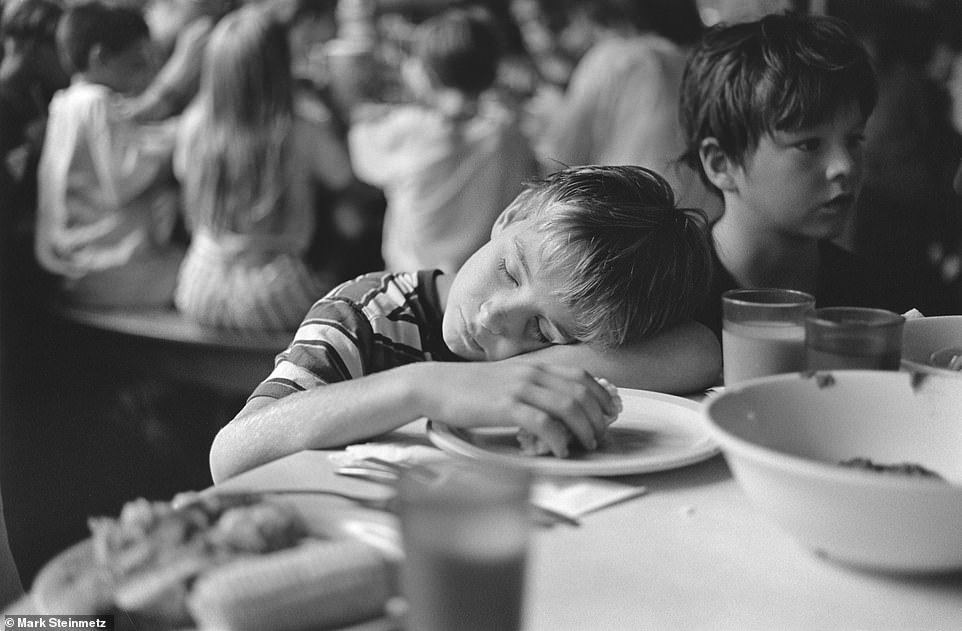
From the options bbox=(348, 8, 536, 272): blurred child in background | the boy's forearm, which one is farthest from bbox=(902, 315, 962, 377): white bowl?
bbox=(348, 8, 536, 272): blurred child in background

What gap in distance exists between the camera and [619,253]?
4.13 feet

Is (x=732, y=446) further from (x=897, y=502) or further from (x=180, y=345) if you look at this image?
(x=180, y=345)

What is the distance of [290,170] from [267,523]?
9.11 ft

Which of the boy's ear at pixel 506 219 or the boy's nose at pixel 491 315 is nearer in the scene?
the boy's nose at pixel 491 315

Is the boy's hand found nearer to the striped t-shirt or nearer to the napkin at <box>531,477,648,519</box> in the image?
the napkin at <box>531,477,648,519</box>

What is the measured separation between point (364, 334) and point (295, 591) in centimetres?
73

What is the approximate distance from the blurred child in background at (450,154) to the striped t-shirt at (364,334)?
1919mm

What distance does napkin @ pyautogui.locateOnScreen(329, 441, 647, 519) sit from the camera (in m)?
0.89

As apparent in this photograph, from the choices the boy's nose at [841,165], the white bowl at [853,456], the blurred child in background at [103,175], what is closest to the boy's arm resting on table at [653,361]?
the white bowl at [853,456]

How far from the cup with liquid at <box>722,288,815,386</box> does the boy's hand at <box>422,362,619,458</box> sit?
0.73 ft

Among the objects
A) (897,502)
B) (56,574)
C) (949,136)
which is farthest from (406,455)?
(949,136)

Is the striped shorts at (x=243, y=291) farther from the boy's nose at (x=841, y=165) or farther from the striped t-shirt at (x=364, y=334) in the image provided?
the boy's nose at (x=841, y=165)

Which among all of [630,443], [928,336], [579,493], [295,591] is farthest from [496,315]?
[295,591]

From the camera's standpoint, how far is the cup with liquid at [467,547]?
56 centimetres
